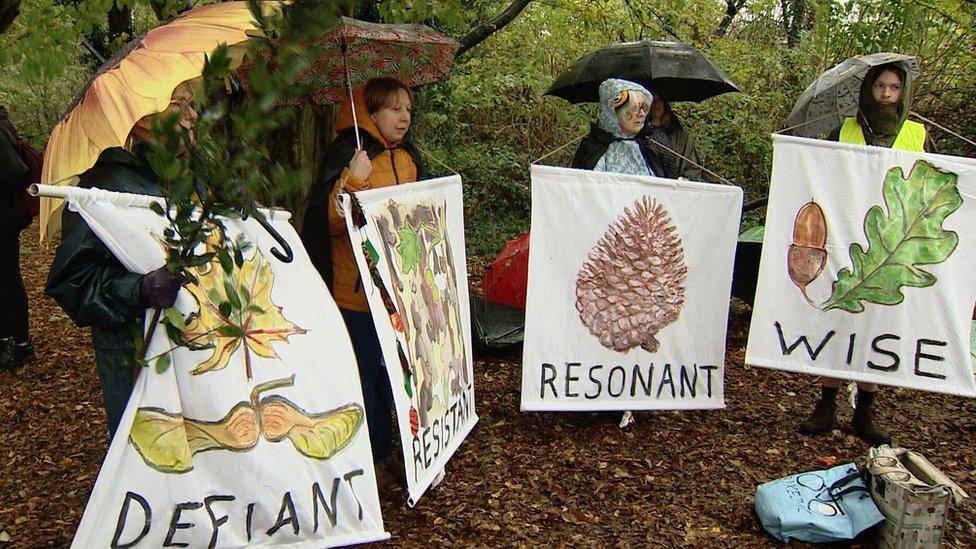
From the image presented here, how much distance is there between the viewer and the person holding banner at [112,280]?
256 centimetres

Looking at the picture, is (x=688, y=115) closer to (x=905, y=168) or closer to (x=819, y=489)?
(x=905, y=168)

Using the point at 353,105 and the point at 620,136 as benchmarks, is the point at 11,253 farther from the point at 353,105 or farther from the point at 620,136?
the point at 620,136

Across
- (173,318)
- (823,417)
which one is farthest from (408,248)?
(823,417)

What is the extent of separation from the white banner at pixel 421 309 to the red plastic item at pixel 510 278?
163 cm

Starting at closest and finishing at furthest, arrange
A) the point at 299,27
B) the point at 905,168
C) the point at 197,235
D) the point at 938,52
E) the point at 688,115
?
1. the point at 299,27
2. the point at 197,235
3. the point at 905,168
4. the point at 938,52
5. the point at 688,115

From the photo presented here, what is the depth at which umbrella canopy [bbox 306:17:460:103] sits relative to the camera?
11.9ft

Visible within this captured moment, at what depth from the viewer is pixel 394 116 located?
3662 mm

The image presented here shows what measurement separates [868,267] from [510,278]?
2.45 meters

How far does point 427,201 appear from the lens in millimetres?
3830

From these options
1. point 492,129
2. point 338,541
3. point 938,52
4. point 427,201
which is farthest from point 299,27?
point 492,129

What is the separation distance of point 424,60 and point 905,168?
2345 millimetres

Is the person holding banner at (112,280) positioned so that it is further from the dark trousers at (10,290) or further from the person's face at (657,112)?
the person's face at (657,112)

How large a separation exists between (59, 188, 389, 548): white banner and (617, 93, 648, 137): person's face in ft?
6.77

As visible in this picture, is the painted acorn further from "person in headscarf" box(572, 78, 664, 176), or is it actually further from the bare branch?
the bare branch
